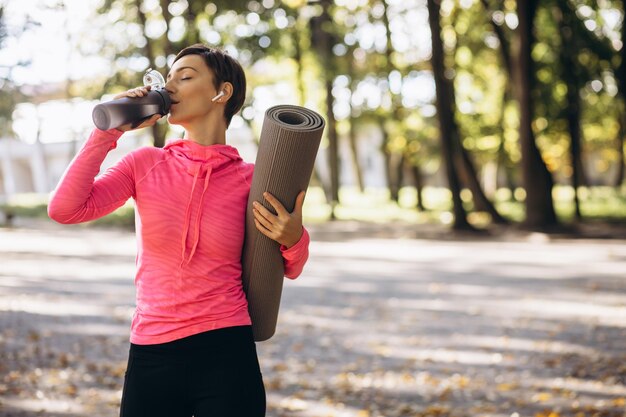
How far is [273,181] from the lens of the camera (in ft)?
7.99

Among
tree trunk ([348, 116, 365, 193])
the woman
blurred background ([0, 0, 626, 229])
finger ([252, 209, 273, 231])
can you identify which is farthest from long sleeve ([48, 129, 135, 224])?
tree trunk ([348, 116, 365, 193])

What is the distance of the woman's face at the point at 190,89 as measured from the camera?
2539mm

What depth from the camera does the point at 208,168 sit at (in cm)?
252

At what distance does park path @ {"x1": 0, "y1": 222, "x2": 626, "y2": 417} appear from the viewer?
663cm

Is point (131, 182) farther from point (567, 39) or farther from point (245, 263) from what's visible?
point (567, 39)

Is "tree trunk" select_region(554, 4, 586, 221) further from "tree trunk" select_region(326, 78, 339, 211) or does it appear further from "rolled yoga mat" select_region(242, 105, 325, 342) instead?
"rolled yoga mat" select_region(242, 105, 325, 342)

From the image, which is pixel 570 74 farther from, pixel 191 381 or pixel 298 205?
pixel 191 381

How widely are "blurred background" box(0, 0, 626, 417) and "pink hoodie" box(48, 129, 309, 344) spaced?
287 mm

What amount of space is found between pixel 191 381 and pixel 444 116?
1983cm

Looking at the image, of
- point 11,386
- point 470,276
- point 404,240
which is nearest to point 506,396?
point 11,386

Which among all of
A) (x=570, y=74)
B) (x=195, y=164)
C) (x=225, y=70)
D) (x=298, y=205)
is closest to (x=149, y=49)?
(x=570, y=74)

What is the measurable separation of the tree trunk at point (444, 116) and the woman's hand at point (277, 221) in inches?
752

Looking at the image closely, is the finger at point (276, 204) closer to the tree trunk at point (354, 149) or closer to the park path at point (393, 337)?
the park path at point (393, 337)

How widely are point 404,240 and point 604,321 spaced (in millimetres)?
12580
